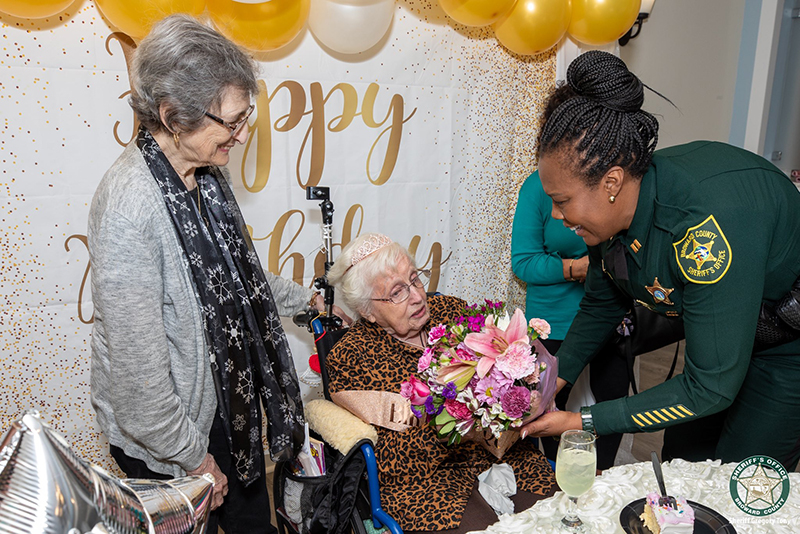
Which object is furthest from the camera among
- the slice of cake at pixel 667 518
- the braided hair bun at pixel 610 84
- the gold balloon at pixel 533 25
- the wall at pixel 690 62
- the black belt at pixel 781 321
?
the wall at pixel 690 62

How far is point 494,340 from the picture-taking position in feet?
4.98

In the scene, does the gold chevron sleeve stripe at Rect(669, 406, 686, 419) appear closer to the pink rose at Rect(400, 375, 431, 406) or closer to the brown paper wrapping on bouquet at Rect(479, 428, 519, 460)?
the brown paper wrapping on bouquet at Rect(479, 428, 519, 460)

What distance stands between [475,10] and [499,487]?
2159mm

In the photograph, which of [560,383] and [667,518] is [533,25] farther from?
[667,518]

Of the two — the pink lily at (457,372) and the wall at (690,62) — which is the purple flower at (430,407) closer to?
the pink lily at (457,372)

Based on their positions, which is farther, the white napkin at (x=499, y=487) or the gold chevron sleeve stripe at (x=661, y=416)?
the white napkin at (x=499, y=487)

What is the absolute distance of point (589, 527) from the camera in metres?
1.26

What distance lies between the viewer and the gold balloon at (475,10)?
2.68 meters

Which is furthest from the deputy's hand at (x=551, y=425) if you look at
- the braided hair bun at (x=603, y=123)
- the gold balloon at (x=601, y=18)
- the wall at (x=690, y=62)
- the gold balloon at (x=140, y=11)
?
the wall at (x=690, y=62)

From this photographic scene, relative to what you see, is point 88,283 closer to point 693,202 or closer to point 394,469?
point 394,469

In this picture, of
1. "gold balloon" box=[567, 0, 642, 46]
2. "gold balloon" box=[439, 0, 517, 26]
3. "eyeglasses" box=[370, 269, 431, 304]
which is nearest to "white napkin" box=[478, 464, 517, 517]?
"eyeglasses" box=[370, 269, 431, 304]

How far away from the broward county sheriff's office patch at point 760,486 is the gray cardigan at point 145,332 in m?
1.40

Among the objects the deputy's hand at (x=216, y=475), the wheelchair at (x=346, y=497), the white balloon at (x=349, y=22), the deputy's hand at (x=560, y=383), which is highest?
the white balloon at (x=349, y=22)

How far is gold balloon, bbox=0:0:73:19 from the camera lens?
1855 millimetres
